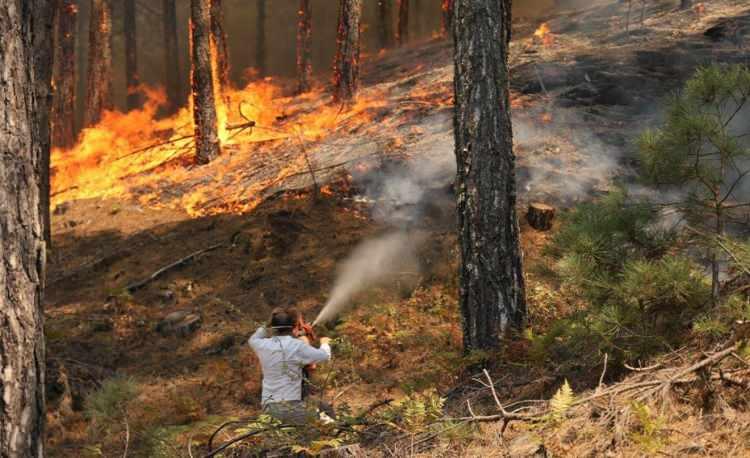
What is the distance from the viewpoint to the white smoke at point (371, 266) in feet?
34.0

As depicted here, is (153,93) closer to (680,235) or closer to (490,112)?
(490,112)

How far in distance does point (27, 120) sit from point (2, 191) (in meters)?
0.37

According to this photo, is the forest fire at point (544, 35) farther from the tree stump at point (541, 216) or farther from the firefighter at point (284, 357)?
the firefighter at point (284, 357)

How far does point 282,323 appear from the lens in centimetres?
609

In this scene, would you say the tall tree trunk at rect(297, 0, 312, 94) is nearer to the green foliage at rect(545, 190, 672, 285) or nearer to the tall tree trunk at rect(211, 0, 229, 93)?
the tall tree trunk at rect(211, 0, 229, 93)

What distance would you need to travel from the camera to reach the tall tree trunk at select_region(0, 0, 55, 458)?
129 inches

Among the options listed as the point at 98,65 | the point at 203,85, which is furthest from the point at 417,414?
the point at 98,65

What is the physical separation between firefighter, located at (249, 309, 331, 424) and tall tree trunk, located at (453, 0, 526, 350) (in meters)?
1.82

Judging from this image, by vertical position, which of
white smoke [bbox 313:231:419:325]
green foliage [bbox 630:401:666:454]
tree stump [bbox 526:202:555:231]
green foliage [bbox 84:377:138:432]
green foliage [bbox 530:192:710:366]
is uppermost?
green foliage [bbox 530:192:710:366]

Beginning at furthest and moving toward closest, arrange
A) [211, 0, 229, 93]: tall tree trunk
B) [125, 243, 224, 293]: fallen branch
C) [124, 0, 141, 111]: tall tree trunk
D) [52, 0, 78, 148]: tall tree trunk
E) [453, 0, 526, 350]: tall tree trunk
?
[124, 0, 141, 111]: tall tree trunk
[211, 0, 229, 93]: tall tree trunk
[52, 0, 78, 148]: tall tree trunk
[125, 243, 224, 293]: fallen branch
[453, 0, 526, 350]: tall tree trunk

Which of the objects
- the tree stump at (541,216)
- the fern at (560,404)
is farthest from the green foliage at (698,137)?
the tree stump at (541,216)

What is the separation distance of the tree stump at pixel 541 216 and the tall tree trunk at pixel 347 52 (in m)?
8.18

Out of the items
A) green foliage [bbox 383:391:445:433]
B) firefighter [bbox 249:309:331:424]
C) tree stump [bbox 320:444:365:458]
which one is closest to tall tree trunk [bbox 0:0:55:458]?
tree stump [bbox 320:444:365:458]

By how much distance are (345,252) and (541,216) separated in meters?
2.99
